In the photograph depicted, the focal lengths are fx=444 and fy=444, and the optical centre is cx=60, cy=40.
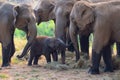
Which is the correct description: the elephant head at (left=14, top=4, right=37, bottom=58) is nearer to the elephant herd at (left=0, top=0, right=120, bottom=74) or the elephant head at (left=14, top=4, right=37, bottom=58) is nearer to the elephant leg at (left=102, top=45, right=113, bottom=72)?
the elephant herd at (left=0, top=0, right=120, bottom=74)

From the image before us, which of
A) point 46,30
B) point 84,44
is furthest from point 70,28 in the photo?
point 46,30

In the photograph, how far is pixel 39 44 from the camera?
471 inches

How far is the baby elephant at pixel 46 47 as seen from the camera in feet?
38.0

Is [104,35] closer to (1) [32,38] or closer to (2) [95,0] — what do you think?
(1) [32,38]

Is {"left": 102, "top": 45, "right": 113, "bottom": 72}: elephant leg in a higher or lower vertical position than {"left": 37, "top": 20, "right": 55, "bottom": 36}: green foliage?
lower

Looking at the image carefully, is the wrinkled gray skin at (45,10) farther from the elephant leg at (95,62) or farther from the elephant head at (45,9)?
the elephant leg at (95,62)

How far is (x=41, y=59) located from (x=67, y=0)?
198 cm

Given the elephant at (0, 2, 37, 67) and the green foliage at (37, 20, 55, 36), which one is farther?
the green foliage at (37, 20, 55, 36)

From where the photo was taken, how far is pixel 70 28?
11414mm

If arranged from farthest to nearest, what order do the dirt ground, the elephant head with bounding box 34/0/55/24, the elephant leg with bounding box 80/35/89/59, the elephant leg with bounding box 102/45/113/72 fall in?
1. the elephant head with bounding box 34/0/55/24
2. the elephant leg with bounding box 80/35/89/59
3. the elephant leg with bounding box 102/45/113/72
4. the dirt ground

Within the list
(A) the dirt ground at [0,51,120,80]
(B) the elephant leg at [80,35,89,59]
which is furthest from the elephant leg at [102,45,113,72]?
(B) the elephant leg at [80,35,89,59]

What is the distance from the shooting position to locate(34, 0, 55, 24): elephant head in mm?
14133

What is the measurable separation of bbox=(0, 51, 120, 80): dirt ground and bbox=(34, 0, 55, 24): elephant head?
3.08 metres

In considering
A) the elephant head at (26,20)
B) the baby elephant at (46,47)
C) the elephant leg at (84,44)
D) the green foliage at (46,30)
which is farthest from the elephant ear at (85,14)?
the green foliage at (46,30)
